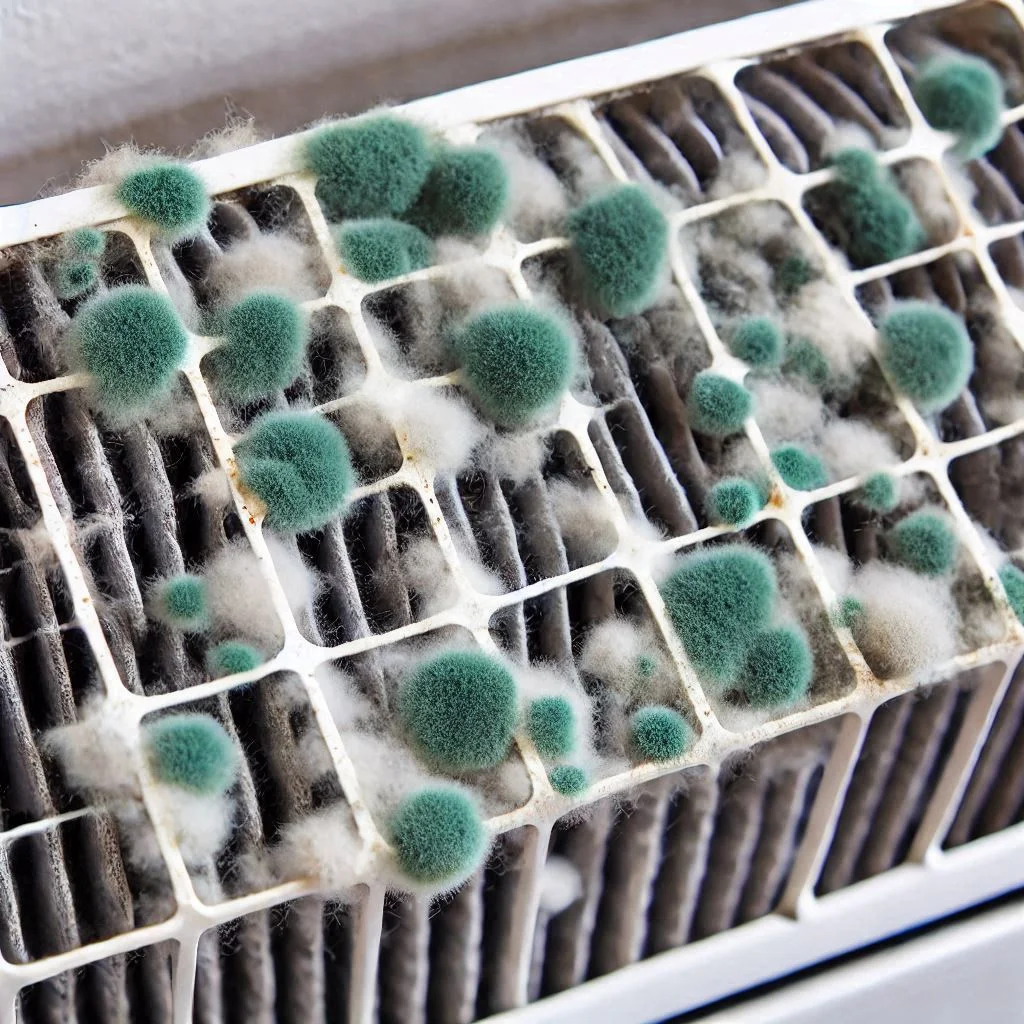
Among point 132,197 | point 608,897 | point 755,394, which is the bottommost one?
point 608,897

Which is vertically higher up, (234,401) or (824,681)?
(234,401)

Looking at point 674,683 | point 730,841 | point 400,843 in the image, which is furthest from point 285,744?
point 730,841

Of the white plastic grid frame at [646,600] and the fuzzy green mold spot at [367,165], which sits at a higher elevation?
the fuzzy green mold spot at [367,165]

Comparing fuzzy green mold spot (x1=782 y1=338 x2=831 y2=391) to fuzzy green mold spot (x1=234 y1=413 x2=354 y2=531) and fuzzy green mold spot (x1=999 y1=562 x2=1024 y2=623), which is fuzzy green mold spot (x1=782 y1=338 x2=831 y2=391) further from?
fuzzy green mold spot (x1=234 y1=413 x2=354 y2=531)

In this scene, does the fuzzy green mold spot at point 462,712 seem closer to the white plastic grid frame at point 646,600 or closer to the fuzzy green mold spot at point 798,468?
the white plastic grid frame at point 646,600

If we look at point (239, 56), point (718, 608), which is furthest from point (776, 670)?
point (239, 56)

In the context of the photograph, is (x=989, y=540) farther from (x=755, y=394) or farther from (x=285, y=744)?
(x=285, y=744)

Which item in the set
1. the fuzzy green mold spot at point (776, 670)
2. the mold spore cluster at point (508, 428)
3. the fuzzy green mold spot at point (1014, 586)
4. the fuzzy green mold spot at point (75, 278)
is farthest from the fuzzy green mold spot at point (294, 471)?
the fuzzy green mold spot at point (1014, 586)
